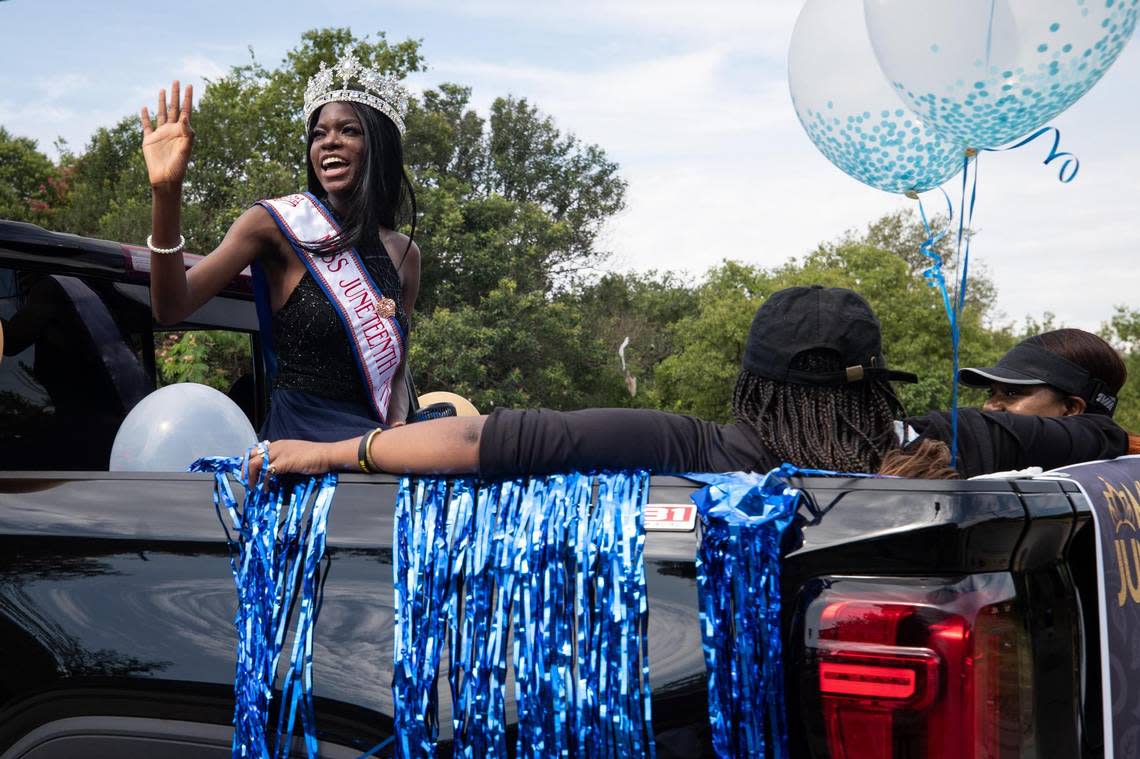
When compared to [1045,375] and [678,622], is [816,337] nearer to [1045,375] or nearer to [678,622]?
[678,622]

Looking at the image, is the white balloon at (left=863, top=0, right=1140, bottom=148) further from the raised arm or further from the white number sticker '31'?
the raised arm

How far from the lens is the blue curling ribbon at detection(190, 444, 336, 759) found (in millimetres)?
→ 1688

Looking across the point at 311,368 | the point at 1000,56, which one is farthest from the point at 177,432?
the point at 1000,56

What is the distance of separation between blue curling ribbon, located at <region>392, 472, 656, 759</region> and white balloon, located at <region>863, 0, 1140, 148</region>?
144 centimetres

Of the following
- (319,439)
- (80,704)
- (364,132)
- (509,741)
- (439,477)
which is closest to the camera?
(509,741)

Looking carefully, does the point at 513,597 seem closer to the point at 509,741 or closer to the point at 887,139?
the point at 509,741

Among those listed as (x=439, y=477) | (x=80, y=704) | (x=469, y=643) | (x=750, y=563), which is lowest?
(x=80, y=704)

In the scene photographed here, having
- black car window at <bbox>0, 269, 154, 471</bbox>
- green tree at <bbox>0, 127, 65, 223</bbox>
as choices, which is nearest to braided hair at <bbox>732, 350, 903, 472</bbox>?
black car window at <bbox>0, 269, 154, 471</bbox>

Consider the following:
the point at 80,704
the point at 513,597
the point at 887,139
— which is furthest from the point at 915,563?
the point at 887,139

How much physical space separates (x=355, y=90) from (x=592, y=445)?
1570 mm

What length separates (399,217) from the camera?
319 cm

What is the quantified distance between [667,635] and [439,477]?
0.46 m

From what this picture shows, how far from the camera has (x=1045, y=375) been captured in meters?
3.10

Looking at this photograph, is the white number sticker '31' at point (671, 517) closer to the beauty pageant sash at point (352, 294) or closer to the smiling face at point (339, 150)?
the beauty pageant sash at point (352, 294)
